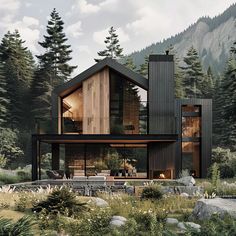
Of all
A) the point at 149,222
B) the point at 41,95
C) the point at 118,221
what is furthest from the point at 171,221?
the point at 41,95

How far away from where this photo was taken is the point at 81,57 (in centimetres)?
6122

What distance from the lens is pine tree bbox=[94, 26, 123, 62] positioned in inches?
2421

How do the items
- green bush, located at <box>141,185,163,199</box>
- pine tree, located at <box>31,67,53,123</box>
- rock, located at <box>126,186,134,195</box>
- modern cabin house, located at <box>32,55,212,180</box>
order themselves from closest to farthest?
green bush, located at <box>141,185,163,199</box> → rock, located at <box>126,186,134,195</box> → modern cabin house, located at <box>32,55,212,180</box> → pine tree, located at <box>31,67,53,123</box>

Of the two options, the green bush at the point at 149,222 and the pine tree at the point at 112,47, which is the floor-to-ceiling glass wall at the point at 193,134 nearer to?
the green bush at the point at 149,222

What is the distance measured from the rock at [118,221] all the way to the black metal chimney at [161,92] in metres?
14.1

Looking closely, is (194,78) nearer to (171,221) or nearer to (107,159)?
(107,159)

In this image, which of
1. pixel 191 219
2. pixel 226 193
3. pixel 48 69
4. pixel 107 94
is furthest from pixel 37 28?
pixel 191 219

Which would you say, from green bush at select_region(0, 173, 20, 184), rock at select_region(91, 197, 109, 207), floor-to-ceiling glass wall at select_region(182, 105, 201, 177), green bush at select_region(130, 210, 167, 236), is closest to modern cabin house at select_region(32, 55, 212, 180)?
floor-to-ceiling glass wall at select_region(182, 105, 201, 177)

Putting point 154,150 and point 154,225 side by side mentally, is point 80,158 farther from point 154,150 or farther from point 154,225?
point 154,225

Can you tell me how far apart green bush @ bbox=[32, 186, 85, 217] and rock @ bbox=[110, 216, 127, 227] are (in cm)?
117

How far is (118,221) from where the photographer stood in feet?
38.2

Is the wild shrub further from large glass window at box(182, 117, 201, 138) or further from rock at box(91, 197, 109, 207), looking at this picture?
large glass window at box(182, 117, 201, 138)

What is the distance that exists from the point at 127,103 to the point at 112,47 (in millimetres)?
36206

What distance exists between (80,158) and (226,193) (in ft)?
38.9
